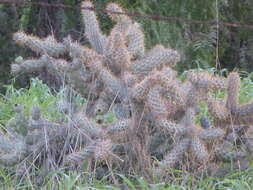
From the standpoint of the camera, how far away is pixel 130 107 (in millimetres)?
4516

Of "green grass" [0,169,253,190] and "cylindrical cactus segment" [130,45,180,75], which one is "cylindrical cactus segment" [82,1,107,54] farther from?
"green grass" [0,169,253,190]

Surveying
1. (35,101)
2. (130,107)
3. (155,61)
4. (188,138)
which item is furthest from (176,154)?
(35,101)

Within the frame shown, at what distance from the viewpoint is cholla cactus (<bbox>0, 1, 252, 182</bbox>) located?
433cm

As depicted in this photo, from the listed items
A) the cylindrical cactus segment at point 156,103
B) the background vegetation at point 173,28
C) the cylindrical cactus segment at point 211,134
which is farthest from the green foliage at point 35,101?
the cylindrical cactus segment at point 211,134

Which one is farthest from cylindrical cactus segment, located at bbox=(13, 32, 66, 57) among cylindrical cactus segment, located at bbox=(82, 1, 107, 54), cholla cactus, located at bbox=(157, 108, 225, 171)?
cholla cactus, located at bbox=(157, 108, 225, 171)

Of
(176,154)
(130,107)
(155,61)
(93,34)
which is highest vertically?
(93,34)

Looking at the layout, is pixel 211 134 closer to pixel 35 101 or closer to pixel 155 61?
pixel 155 61

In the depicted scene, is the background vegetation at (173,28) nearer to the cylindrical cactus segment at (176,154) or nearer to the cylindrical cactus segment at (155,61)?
the cylindrical cactus segment at (155,61)

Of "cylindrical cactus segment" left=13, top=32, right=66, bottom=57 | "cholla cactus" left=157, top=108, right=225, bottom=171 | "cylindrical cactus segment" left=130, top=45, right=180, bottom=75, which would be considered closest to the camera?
"cholla cactus" left=157, top=108, right=225, bottom=171

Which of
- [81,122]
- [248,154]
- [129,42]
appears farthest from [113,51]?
[248,154]

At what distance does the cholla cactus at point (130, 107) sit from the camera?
4328 mm

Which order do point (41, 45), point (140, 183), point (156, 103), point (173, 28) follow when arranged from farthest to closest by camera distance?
point (173, 28) → point (41, 45) → point (156, 103) → point (140, 183)

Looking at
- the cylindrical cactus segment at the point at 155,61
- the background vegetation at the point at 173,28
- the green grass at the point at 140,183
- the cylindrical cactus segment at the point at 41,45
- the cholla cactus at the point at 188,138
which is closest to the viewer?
the green grass at the point at 140,183

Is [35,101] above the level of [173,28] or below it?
below
